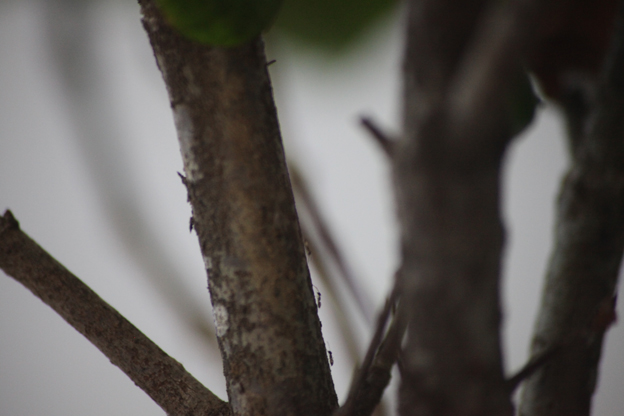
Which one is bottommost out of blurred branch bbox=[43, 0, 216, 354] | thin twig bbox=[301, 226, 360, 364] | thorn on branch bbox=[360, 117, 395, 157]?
thin twig bbox=[301, 226, 360, 364]

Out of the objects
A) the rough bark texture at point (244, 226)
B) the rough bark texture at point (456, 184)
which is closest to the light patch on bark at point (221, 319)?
the rough bark texture at point (244, 226)

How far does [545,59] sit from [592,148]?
4cm


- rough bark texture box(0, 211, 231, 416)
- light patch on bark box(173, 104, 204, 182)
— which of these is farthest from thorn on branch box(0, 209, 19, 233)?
light patch on bark box(173, 104, 204, 182)

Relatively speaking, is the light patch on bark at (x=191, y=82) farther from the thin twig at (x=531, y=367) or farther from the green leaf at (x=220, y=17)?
the thin twig at (x=531, y=367)

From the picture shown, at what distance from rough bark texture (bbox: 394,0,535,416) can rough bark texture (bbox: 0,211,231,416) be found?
0.50 ft

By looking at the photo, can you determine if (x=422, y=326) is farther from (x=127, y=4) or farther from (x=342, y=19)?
(x=127, y=4)

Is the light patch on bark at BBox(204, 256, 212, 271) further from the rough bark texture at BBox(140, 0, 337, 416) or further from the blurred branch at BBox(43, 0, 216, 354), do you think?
the blurred branch at BBox(43, 0, 216, 354)

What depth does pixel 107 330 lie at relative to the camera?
0.25 meters

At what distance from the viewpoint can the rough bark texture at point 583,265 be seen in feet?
0.54

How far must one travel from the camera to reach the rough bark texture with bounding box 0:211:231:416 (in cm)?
24

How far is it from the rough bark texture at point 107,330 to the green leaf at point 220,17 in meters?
0.15

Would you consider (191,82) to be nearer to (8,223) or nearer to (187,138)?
(187,138)

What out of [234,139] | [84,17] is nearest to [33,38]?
[84,17]

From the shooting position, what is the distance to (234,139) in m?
0.21
